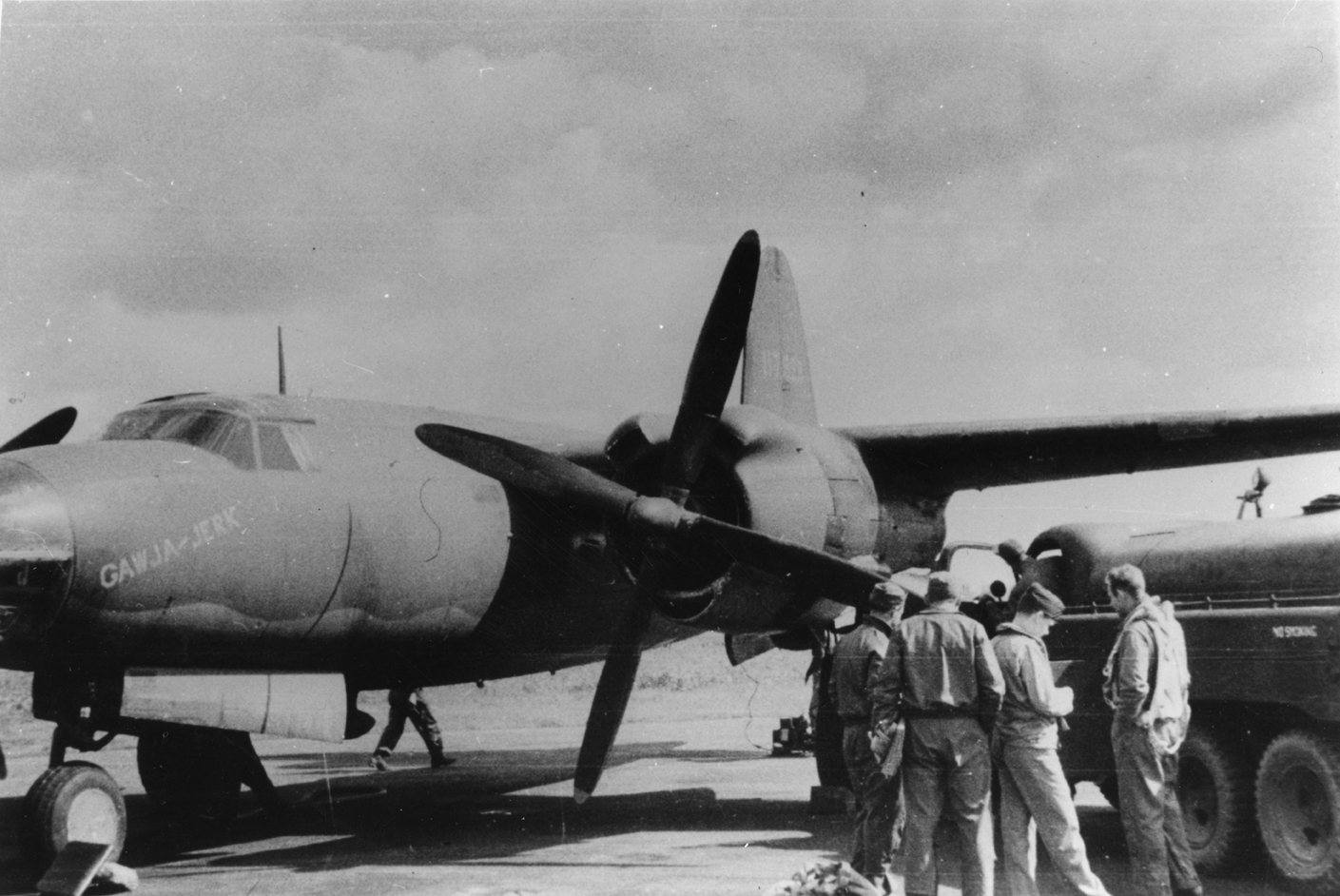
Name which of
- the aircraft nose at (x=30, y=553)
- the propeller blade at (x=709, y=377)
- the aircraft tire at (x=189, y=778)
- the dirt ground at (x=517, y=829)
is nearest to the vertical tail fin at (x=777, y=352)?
the propeller blade at (x=709, y=377)

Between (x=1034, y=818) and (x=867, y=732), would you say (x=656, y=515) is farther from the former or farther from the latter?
(x=1034, y=818)

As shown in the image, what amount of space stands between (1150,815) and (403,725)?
10052 millimetres

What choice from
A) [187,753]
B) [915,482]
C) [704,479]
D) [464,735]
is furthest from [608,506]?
[464,735]

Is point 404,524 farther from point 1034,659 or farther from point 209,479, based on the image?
point 1034,659

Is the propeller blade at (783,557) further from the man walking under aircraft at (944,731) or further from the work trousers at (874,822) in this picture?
the man walking under aircraft at (944,731)

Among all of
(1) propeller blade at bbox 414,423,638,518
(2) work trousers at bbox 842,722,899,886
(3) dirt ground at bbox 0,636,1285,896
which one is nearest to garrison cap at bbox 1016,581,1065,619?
(2) work trousers at bbox 842,722,899,886

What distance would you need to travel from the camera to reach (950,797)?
6008mm

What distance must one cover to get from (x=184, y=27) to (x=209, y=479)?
3.02 meters

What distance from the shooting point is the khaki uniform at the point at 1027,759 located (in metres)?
5.99

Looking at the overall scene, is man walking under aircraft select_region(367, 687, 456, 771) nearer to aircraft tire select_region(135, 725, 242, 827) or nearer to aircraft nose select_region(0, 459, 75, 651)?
aircraft tire select_region(135, 725, 242, 827)

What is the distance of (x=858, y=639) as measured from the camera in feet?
23.0

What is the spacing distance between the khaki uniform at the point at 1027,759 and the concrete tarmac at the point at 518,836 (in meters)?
1.09

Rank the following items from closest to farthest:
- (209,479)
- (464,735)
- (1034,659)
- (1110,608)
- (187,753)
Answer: (1034,659), (209,479), (1110,608), (187,753), (464,735)

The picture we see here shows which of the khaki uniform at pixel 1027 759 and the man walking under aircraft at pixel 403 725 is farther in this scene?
the man walking under aircraft at pixel 403 725
